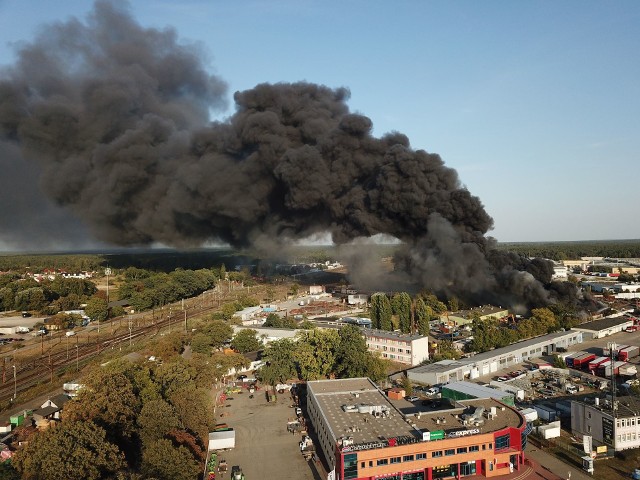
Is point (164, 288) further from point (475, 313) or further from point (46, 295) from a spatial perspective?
point (475, 313)

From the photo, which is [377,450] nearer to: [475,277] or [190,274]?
[475,277]

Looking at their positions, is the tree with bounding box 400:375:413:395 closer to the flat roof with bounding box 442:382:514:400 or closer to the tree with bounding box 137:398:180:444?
the flat roof with bounding box 442:382:514:400

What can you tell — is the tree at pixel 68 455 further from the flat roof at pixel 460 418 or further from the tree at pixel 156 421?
the flat roof at pixel 460 418

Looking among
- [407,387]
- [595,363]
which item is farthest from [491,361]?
[407,387]

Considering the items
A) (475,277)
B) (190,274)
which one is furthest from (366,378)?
(190,274)

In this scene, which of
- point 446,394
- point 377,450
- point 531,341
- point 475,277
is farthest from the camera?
point 475,277

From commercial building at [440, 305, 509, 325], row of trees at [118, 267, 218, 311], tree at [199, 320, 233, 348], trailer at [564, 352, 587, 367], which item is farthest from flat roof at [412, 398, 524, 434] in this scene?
row of trees at [118, 267, 218, 311]
